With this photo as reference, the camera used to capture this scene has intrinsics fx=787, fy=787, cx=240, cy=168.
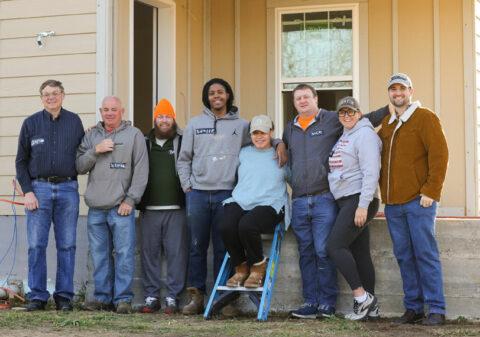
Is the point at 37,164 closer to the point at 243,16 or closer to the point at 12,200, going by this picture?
the point at 12,200

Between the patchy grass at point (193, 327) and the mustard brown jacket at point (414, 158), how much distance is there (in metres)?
0.94

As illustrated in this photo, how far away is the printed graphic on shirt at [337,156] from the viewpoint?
5883mm

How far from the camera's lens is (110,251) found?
6.72 m

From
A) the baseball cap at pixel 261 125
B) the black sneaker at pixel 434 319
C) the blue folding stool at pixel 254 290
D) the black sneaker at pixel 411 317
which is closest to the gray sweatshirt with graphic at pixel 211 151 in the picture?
the baseball cap at pixel 261 125

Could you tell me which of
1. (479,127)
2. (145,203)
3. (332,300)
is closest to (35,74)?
(145,203)

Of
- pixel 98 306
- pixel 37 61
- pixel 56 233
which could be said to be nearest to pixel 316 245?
pixel 98 306

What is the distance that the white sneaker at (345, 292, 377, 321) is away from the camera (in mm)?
5863

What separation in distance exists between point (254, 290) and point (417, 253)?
126cm

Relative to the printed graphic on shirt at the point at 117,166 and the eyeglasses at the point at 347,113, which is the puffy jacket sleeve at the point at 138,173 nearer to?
the printed graphic on shirt at the point at 117,166

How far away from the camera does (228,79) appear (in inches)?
354

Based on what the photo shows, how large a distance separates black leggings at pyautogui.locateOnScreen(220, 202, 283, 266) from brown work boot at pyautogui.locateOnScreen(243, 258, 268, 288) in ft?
0.14

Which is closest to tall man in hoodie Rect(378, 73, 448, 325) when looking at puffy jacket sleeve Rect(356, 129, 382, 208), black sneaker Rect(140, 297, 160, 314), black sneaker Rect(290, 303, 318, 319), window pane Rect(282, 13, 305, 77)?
puffy jacket sleeve Rect(356, 129, 382, 208)

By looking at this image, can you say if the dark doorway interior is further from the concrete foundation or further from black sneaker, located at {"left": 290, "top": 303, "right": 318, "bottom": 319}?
black sneaker, located at {"left": 290, "top": 303, "right": 318, "bottom": 319}

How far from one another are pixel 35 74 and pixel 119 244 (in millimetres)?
1893
